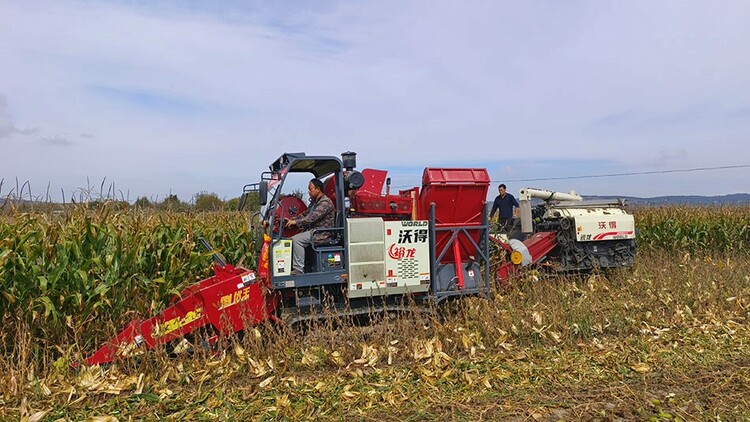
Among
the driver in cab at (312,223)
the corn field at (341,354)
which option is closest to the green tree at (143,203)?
the corn field at (341,354)

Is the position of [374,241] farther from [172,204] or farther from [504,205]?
[504,205]

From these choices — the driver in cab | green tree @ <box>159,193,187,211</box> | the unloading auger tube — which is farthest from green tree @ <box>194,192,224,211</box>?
the unloading auger tube

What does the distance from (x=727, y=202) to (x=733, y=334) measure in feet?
44.8

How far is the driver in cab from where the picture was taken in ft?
20.2

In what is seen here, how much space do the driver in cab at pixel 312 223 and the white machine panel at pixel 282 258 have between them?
Result: 0.26 feet

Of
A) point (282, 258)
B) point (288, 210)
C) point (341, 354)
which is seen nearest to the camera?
point (341, 354)

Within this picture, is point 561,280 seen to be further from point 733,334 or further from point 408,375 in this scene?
point 408,375

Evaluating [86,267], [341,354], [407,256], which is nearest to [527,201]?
[407,256]

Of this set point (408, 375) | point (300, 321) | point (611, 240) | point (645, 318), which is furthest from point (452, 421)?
point (611, 240)

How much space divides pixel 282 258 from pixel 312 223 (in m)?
0.61

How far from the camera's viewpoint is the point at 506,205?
38.8ft

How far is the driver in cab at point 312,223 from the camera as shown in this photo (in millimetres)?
6172

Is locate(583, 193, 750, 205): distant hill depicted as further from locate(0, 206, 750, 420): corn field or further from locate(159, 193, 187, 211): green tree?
locate(159, 193, 187, 211): green tree

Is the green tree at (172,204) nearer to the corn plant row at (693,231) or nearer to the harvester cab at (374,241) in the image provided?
the harvester cab at (374,241)
